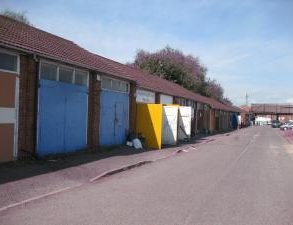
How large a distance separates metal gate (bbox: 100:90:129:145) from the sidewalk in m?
3.16

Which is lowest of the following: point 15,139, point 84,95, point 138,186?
point 138,186

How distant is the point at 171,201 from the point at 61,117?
8509 millimetres

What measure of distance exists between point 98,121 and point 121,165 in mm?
5254

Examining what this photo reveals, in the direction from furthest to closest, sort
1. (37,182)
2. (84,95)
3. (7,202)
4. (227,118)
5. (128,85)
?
(227,118) → (128,85) → (84,95) → (37,182) → (7,202)

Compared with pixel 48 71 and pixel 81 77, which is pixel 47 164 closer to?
pixel 48 71

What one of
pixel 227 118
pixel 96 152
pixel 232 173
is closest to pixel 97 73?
pixel 96 152

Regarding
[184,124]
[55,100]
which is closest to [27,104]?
[55,100]

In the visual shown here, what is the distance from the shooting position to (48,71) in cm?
1638

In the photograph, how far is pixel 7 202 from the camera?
30.2ft

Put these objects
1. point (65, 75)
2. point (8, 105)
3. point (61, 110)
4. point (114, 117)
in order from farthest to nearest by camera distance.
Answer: point (114, 117)
point (65, 75)
point (61, 110)
point (8, 105)

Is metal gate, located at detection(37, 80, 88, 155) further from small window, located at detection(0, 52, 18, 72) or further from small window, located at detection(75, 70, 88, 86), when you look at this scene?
small window, located at detection(0, 52, 18, 72)

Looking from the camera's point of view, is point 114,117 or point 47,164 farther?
point 114,117

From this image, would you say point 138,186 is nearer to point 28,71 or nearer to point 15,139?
point 15,139

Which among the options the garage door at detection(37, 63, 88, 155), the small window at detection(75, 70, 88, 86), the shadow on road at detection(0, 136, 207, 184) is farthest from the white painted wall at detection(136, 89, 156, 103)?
the garage door at detection(37, 63, 88, 155)
